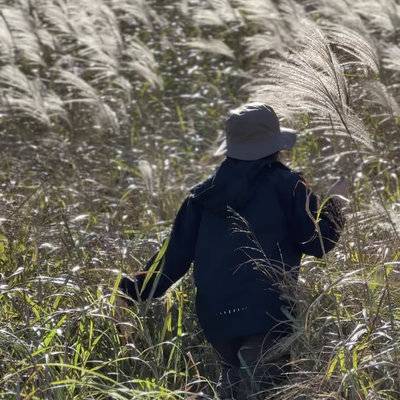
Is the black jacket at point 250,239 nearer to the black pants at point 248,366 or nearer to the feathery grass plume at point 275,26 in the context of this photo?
the black pants at point 248,366

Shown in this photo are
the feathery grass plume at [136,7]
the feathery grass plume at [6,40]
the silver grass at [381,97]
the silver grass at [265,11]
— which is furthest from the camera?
the feathery grass plume at [136,7]

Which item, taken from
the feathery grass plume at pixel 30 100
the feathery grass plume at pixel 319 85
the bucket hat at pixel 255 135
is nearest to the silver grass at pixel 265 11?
the feathery grass plume at pixel 30 100

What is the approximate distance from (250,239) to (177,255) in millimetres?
447

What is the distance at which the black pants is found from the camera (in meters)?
4.96

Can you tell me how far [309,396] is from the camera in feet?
14.9

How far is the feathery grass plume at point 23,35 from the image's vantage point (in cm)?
951

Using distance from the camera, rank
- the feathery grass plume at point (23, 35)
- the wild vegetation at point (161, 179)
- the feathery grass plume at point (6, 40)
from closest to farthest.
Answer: the wild vegetation at point (161, 179)
the feathery grass plume at point (6, 40)
the feathery grass plume at point (23, 35)

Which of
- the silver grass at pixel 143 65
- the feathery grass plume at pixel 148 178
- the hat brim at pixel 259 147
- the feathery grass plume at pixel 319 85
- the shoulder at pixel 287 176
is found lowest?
the silver grass at pixel 143 65

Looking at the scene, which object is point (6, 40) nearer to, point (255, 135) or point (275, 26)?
point (275, 26)

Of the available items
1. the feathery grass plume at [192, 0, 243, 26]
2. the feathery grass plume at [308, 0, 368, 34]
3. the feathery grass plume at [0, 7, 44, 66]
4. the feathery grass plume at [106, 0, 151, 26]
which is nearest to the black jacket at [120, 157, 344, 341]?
the feathery grass plume at [308, 0, 368, 34]

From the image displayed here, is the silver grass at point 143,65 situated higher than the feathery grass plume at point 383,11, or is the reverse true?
the feathery grass plume at point 383,11

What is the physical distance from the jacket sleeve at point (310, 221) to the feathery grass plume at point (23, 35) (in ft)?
15.2

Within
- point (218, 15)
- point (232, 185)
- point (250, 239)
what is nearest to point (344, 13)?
point (218, 15)

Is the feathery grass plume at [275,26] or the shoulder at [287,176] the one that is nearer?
the shoulder at [287,176]
